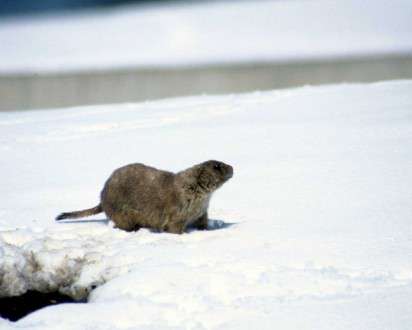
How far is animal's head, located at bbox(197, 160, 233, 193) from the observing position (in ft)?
21.9

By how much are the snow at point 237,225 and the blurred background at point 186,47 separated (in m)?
7.58

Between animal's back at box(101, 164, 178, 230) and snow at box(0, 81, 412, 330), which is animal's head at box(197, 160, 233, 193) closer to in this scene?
animal's back at box(101, 164, 178, 230)

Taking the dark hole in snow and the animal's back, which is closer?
the dark hole in snow

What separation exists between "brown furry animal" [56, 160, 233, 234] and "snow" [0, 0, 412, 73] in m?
14.3

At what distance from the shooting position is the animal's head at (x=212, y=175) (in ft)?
21.9

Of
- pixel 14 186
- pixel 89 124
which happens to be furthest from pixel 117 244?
pixel 89 124

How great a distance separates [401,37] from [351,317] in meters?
18.3

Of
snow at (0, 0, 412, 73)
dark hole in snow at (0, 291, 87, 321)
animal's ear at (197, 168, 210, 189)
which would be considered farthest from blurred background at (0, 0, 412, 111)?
dark hole in snow at (0, 291, 87, 321)

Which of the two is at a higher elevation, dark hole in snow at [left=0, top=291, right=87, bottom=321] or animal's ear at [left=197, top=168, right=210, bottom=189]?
animal's ear at [left=197, top=168, right=210, bottom=189]

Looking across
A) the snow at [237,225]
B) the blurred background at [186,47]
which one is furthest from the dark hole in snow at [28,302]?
the blurred background at [186,47]

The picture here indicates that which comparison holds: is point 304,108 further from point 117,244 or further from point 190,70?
point 190,70

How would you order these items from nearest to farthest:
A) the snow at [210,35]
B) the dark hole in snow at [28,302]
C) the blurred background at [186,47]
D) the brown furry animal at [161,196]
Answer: the dark hole in snow at [28,302]
the brown furry animal at [161,196]
the blurred background at [186,47]
the snow at [210,35]

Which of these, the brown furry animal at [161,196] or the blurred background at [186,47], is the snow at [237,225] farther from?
the blurred background at [186,47]

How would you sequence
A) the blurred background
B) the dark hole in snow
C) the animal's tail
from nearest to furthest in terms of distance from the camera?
1. the dark hole in snow
2. the animal's tail
3. the blurred background
